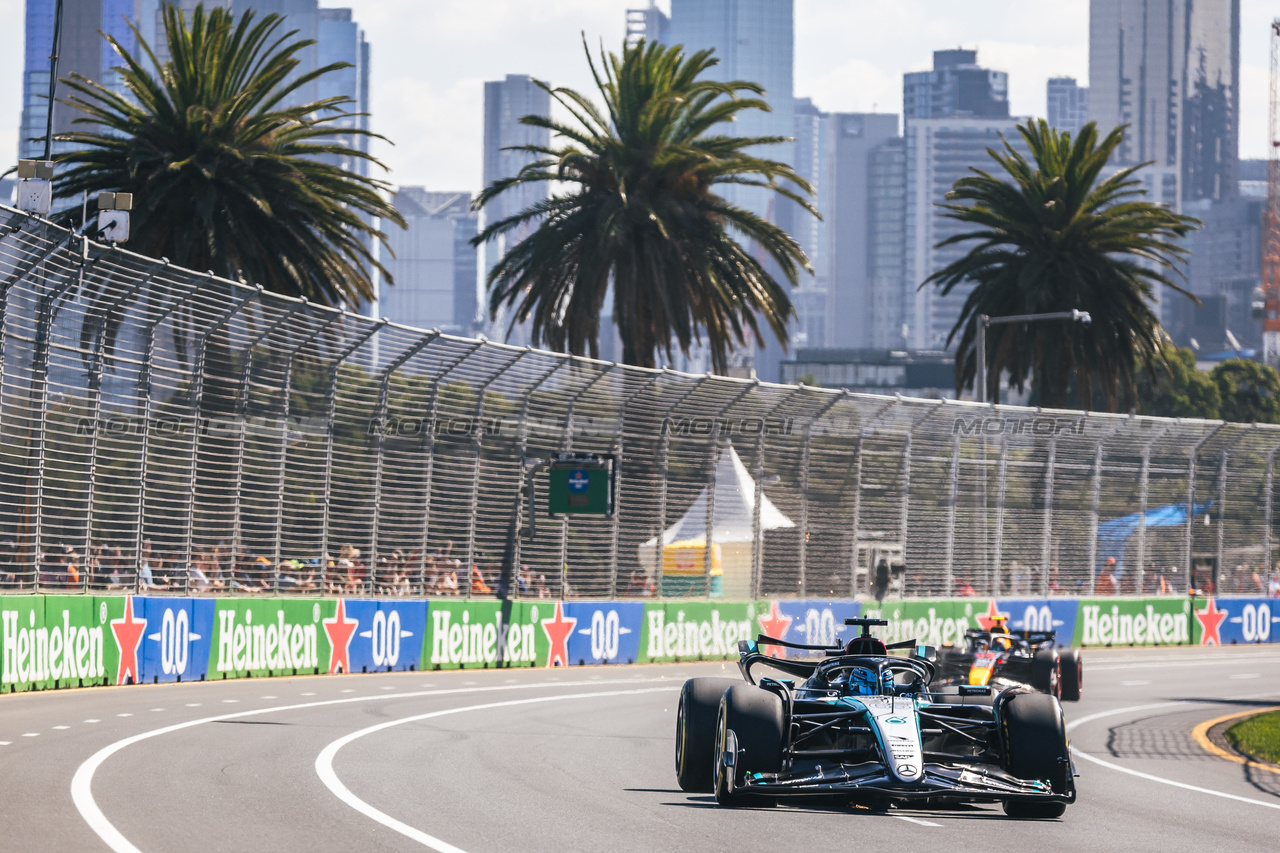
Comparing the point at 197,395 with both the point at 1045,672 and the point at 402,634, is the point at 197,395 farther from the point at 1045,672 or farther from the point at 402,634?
the point at 1045,672

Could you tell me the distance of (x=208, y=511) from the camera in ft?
78.1

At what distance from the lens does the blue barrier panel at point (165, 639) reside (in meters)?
22.3

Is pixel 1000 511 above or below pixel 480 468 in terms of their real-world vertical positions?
below

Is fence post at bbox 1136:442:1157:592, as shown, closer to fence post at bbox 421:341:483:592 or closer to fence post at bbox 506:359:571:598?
fence post at bbox 506:359:571:598

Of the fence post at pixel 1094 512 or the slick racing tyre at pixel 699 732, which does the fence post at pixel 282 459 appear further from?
the fence post at pixel 1094 512

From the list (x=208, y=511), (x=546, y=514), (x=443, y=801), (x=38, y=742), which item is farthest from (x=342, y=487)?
(x=443, y=801)

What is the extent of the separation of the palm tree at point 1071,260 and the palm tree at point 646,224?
846 cm

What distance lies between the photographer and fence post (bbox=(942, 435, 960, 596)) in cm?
3634

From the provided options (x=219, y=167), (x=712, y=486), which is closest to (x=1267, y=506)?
(x=712, y=486)

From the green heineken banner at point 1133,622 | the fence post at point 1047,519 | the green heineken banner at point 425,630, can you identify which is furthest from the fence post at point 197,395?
the green heineken banner at point 1133,622

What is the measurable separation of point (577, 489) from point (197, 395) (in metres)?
7.45

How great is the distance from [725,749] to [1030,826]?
6.30 ft

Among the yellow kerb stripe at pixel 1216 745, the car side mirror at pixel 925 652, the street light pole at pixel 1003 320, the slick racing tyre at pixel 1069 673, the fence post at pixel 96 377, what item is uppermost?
the street light pole at pixel 1003 320

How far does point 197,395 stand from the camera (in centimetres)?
2314
